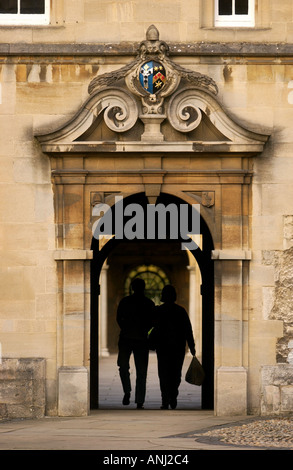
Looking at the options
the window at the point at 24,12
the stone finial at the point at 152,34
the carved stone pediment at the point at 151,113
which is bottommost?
the carved stone pediment at the point at 151,113

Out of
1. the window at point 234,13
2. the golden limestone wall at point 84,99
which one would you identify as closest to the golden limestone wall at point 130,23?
the golden limestone wall at point 84,99

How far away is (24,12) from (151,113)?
2001mm

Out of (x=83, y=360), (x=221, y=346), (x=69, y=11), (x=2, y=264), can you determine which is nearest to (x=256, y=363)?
(x=221, y=346)

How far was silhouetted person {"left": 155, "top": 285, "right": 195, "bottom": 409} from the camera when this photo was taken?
18.0 m

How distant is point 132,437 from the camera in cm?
1349

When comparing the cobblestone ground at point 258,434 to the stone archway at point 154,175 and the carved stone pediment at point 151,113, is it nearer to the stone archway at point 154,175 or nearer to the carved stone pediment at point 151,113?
the stone archway at point 154,175

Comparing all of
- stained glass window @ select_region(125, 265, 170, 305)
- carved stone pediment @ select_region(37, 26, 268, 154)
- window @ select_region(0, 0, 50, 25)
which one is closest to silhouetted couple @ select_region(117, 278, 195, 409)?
carved stone pediment @ select_region(37, 26, 268, 154)

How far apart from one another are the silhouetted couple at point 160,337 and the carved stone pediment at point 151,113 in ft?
9.62

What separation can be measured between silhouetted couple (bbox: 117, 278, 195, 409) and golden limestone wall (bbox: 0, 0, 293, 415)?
89.2 inches

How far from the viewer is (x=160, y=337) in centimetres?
1811

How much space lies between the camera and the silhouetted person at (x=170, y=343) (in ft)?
59.2
